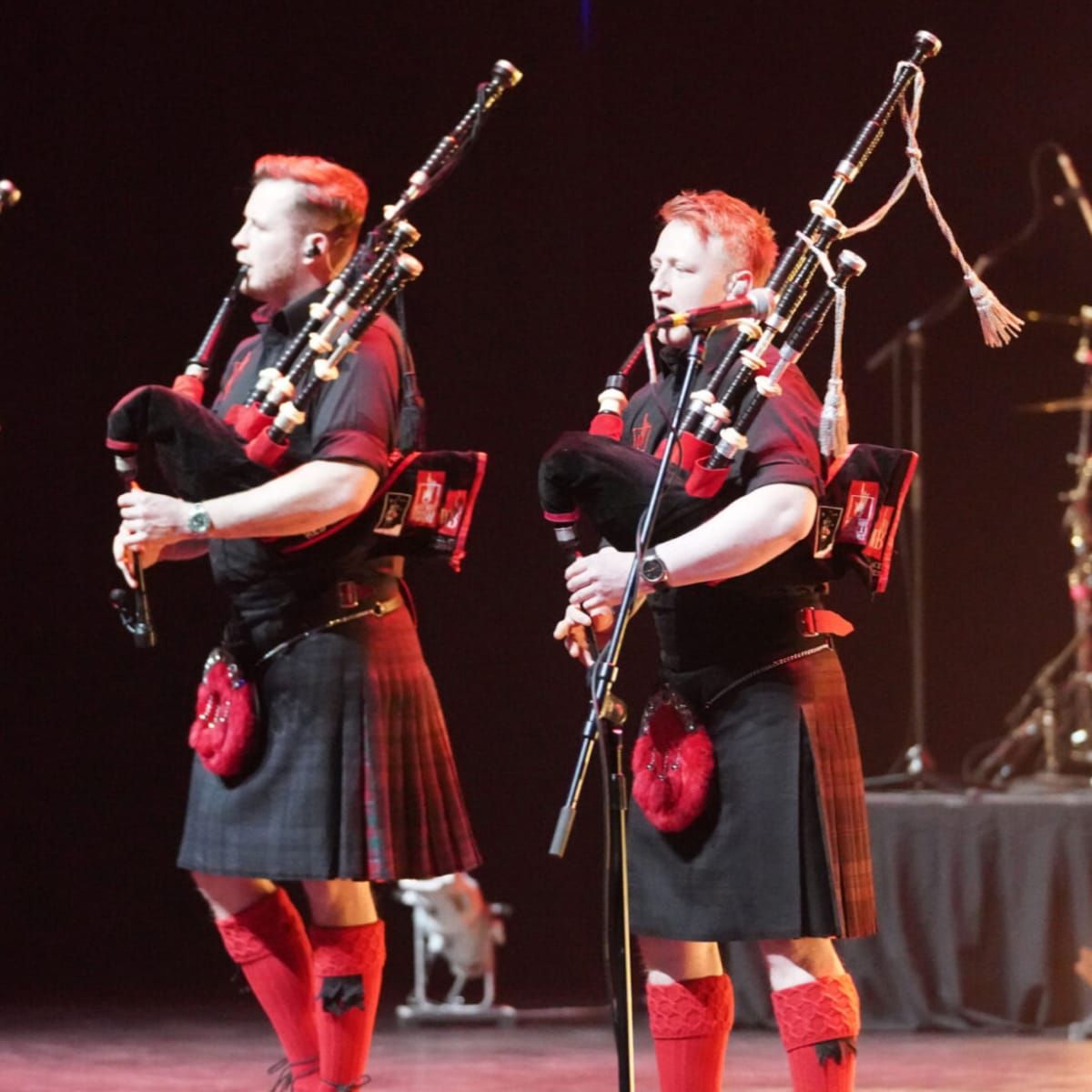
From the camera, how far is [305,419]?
3215 mm

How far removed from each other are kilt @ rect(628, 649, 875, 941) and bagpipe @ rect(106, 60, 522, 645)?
0.65m

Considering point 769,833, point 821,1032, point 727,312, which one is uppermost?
point 727,312

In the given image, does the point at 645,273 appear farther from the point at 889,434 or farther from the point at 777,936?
the point at 777,936

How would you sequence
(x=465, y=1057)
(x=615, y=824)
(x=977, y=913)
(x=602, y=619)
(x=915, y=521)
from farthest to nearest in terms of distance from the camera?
(x=915, y=521) < (x=977, y=913) < (x=465, y=1057) < (x=602, y=619) < (x=615, y=824)

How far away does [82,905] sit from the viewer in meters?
5.74

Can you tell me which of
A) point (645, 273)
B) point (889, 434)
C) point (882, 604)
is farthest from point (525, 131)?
point (882, 604)

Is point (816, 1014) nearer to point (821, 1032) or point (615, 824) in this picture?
point (821, 1032)

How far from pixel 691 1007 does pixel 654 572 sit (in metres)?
0.69

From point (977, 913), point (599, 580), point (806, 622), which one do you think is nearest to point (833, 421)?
point (806, 622)

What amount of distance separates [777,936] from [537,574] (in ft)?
9.80

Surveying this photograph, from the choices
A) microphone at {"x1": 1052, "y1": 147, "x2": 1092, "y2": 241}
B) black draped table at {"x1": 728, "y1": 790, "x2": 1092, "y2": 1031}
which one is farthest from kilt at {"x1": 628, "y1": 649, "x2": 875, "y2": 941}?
microphone at {"x1": 1052, "y1": 147, "x2": 1092, "y2": 241}

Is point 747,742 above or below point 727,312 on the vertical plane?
below

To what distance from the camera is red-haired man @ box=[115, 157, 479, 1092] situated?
320cm

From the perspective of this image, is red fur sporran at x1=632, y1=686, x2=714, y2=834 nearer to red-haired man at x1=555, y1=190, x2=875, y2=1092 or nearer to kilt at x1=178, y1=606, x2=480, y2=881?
red-haired man at x1=555, y1=190, x2=875, y2=1092
